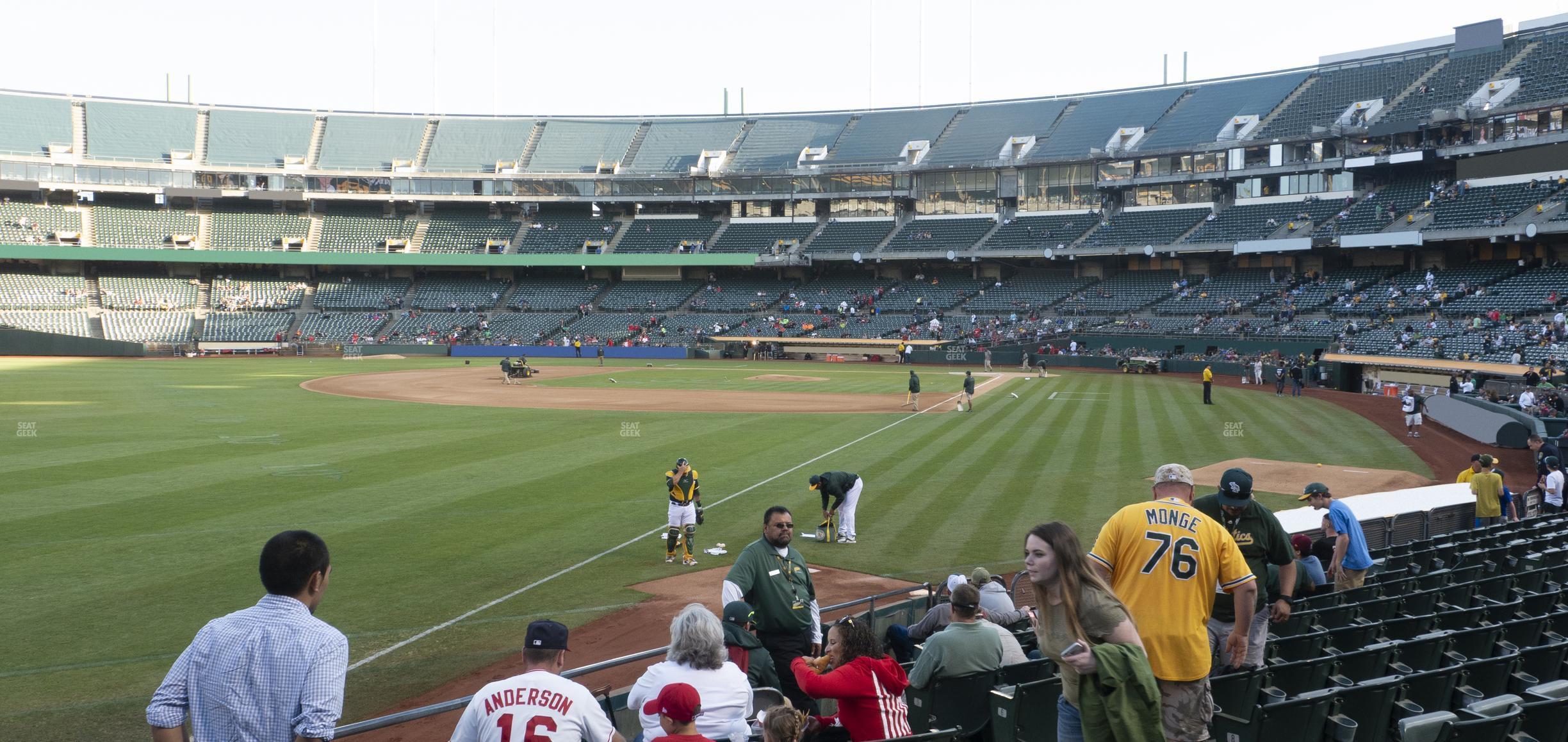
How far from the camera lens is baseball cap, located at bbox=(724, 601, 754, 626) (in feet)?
23.6

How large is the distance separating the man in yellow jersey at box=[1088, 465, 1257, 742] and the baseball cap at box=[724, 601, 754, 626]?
104 inches

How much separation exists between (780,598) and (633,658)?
1.34 meters

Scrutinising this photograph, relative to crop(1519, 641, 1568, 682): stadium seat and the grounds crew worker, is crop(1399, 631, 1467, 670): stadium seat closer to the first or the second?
crop(1519, 641, 1568, 682): stadium seat

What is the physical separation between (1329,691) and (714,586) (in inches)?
383

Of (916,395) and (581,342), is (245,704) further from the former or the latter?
(581,342)

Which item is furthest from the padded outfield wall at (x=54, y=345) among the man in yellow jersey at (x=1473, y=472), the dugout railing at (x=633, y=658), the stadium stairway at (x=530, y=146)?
the man in yellow jersey at (x=1473, y=472)

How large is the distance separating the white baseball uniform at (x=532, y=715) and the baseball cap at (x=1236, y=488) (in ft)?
Result: 15.0

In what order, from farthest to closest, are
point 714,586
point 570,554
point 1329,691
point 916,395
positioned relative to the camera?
point 916,395
point 570,554
point 714,586
point 1329,691

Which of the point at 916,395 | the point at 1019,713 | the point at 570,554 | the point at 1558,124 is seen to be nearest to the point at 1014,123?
the point at 1558,124

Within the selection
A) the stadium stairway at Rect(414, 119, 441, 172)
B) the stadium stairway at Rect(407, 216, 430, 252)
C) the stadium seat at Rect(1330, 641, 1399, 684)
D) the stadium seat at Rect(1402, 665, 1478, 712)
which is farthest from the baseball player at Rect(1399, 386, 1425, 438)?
the stadium stairway at Rect(414, 119, 441, 172)

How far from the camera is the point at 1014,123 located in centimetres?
8844

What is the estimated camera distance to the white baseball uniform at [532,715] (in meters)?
4.80

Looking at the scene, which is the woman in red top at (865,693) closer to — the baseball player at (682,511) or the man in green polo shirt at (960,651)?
the man in green polo shirt at (960,651)

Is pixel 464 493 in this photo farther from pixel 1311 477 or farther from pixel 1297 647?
pixel 1311 477
